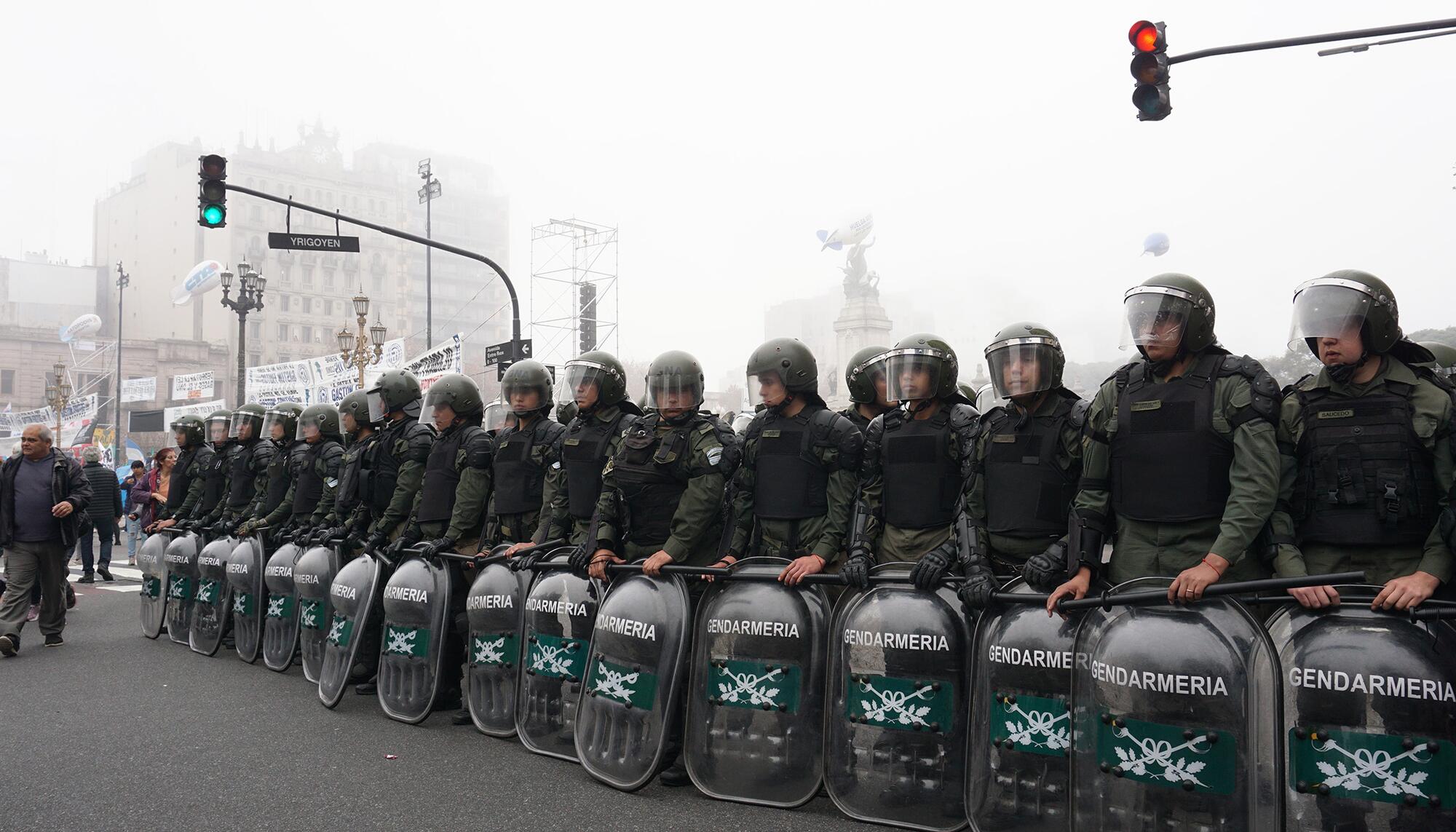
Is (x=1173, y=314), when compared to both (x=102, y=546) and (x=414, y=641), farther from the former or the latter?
(x=102, y=546)

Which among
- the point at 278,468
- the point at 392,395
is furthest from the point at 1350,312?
the point at 278,468

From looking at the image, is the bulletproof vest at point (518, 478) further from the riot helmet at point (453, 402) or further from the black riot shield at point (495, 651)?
the black riot shield at point (495, 651)

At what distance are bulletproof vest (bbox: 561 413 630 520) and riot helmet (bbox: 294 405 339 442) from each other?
14.0ft

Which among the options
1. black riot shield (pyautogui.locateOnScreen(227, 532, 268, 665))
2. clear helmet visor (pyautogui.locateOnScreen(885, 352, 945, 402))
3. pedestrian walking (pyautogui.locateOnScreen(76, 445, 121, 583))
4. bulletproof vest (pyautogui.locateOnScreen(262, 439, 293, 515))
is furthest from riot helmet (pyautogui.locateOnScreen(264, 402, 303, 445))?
clear helmet visor (pyautogui.locateOnScreen(885, 352, 945, 402))

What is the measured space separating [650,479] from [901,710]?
90.0 inches

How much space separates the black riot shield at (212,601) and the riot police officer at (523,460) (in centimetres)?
366

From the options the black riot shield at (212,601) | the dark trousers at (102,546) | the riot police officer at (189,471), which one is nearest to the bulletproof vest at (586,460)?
the black riot shield at (212,601)

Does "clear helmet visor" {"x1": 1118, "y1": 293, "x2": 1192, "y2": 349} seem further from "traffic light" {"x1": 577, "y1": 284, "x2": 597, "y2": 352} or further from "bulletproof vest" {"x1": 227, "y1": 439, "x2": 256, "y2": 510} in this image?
"traffic light" {"x1": 577, "y1": 284, "x2": 597, "y2": 352}

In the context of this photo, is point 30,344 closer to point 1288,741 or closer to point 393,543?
point 393,543

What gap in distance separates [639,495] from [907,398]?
1.84 metres

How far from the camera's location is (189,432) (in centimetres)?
1279

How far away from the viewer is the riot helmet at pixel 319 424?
1037 cm

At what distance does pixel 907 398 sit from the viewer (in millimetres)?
5633

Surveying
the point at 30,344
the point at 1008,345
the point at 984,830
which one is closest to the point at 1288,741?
the point at 984,830
